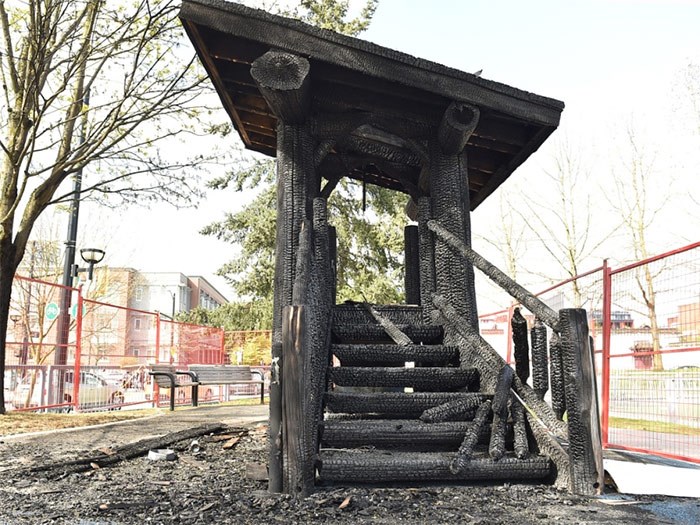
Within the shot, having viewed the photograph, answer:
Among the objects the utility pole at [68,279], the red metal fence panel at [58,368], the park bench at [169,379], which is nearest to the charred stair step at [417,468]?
the red metal fence panel at [58,368]

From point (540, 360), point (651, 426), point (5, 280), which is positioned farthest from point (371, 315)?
point (5, 280)

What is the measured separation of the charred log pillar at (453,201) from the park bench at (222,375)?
777 centimetres

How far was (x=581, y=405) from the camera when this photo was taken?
3.65 meters

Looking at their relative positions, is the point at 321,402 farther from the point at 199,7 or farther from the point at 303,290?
the point at 199,7

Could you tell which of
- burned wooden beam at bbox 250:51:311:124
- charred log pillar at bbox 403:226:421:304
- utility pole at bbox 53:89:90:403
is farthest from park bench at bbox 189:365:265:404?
burned wooden beam at bbox 250:51:311:124

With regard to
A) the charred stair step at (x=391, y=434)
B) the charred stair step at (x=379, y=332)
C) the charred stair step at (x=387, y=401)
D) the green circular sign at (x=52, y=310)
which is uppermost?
the green circular sign at (x=52, y=310)

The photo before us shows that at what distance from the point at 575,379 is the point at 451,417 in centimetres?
104

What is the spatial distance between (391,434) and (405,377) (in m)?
0.73

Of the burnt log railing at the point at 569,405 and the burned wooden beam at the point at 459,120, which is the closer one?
the burnt log railing at the point at 569,405

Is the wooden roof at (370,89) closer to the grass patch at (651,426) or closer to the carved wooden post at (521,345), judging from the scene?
the carved wooden post at (521,345)

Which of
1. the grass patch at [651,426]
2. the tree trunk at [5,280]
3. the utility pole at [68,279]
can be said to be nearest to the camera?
the grass patch at [651,426]

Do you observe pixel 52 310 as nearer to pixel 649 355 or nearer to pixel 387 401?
pixel 387 401

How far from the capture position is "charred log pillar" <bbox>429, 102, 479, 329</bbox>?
5484 mm

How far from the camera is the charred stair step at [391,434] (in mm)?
4137
